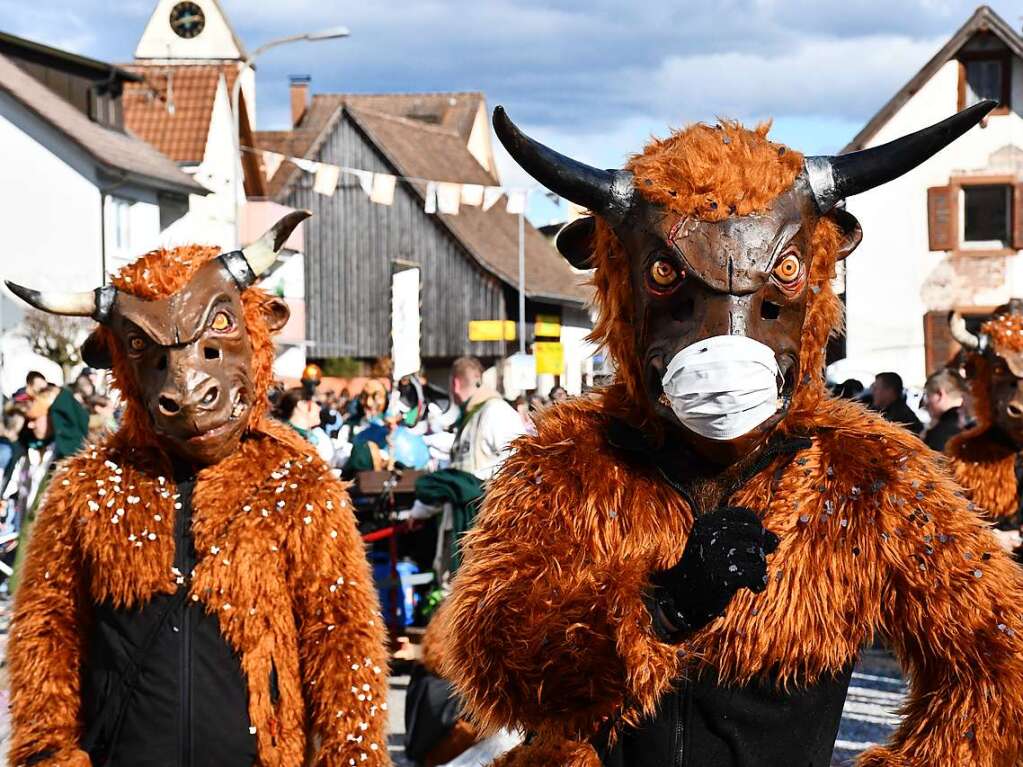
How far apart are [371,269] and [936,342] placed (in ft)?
63.5

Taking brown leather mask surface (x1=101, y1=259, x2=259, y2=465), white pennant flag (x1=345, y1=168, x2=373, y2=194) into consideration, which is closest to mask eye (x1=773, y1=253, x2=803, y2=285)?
brown leather mask surface (x1=101, y1=259, x2=259, y2=465)

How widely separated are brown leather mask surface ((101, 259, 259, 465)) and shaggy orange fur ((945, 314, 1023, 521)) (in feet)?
13.8

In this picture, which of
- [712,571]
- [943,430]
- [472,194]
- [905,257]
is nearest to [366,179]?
[472,194]

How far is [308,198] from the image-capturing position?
4197 cm

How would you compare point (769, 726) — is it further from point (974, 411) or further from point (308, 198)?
point (308, 198)

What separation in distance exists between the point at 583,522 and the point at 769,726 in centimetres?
51

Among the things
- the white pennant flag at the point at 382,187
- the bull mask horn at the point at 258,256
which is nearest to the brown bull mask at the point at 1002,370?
the bull mask horn at the point at 258,256

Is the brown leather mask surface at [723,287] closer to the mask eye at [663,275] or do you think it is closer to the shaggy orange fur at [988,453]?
the mask eye at [663,275]

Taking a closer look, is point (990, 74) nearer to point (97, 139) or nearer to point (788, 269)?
→ point (97, 139)

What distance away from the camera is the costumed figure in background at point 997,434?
7.21m

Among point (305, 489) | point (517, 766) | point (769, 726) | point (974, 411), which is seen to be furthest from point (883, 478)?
point (974, 411)

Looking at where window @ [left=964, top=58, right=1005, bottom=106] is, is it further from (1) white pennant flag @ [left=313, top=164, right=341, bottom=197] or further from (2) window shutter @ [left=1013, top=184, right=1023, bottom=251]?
(1) white pennant flag @ [left=313, top=164, right=341, bottom=197]

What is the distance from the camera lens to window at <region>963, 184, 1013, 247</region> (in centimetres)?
2811

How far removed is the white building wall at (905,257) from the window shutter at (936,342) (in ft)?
1.17
